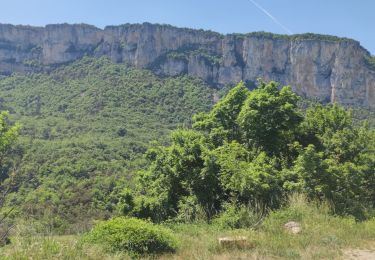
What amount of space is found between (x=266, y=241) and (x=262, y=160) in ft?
12.4

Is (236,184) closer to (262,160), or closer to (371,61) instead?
(262,160)

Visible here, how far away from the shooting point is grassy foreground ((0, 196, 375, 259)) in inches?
198

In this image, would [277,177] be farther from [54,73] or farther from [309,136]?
[54,73]

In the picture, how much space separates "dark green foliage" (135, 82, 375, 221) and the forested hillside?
2493 centimetres

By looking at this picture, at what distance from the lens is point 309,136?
485 inches

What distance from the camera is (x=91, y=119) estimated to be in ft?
305

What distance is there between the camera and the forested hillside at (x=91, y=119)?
49594mm

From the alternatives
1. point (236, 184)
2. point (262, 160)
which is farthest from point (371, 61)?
point (236, 184)

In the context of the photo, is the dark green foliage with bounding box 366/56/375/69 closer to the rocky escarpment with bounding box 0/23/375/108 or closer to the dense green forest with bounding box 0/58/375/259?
the rocky escarpment with bounding box 0/23/375/108

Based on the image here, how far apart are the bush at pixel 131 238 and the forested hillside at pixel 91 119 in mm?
30452

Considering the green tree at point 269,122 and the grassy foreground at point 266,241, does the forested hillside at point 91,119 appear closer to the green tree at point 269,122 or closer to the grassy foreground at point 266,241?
the green tree at point 269,122

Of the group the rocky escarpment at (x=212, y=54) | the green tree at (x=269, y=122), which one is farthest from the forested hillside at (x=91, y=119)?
the green tree at (x=269, y=122)

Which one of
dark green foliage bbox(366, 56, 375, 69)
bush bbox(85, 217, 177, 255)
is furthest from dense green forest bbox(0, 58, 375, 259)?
dark green foliage bbox(366, 56, 375, 69)

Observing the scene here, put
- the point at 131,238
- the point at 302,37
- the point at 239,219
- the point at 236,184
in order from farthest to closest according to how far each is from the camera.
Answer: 1. the point at 302,37
2. the point at 236,184
3. the point at 239,219
4. the point at 131,238
